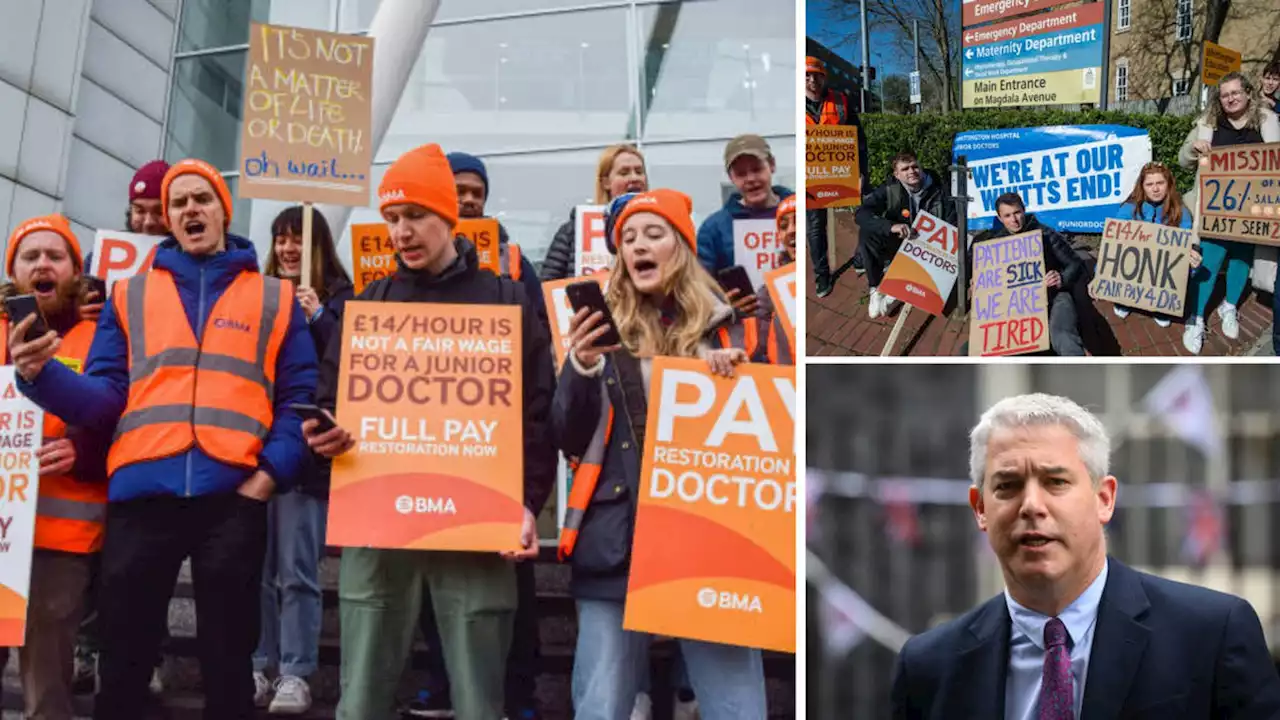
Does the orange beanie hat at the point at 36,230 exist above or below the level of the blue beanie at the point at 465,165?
below

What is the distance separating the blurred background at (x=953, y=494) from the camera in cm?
438

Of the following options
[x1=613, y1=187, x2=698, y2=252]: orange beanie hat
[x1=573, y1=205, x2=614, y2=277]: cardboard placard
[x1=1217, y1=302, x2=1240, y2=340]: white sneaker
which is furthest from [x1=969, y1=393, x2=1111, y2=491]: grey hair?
[x1=1217, y1=302, x2=1240, y2=340]: white sneaker

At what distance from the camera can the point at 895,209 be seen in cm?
480

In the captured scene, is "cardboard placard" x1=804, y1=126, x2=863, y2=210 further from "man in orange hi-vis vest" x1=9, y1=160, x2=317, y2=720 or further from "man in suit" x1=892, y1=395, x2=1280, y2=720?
"man in suit" x1=892, y1=395, x2=1280, y2=720

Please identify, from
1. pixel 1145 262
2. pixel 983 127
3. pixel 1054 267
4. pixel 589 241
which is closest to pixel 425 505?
pixel 589 241

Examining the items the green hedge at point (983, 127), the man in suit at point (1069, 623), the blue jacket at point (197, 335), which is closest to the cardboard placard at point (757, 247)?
the green hedge at point (983, 127)

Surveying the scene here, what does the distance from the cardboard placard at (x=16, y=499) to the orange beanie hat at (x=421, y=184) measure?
1.09m

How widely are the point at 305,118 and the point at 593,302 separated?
130 cm

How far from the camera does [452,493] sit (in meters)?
3.58

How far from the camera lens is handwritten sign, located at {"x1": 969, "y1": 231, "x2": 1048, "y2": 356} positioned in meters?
4.64

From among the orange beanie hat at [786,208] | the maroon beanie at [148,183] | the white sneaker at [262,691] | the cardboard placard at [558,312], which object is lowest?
the white sneaker at [262,691]

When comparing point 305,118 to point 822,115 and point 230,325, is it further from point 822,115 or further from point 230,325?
point 822,115

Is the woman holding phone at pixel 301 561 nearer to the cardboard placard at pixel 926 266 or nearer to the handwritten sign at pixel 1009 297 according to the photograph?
the cardboard placard at pixel 926 266

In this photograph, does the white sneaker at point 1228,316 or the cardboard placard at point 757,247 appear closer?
the cardboard placard at point 757,247
